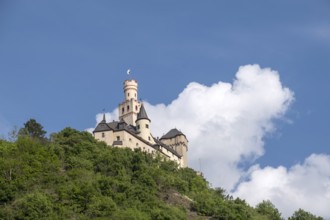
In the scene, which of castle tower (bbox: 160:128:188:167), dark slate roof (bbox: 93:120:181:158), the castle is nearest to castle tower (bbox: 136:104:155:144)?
Result: the castle

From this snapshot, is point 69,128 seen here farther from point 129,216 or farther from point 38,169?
point 129,216

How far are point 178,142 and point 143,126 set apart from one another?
8891mm

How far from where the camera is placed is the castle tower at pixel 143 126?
93750 mm

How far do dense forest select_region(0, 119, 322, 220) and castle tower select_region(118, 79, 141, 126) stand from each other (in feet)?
45.1

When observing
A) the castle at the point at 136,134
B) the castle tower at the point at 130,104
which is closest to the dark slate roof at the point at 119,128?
the castle at the point at 136,134

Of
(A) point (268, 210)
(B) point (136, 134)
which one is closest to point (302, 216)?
(A) point (268, 210)

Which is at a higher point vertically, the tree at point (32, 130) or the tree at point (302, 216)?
the tree at point (32, 130)

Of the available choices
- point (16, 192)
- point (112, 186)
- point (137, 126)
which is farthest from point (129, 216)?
point (137, 126)

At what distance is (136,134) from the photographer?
9325 cm

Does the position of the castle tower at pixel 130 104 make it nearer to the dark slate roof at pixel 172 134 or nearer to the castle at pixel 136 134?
the castle at pixel 136 134

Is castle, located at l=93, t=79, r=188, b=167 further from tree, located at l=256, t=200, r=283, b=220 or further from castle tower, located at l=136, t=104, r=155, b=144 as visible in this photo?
tree, located at l=256, t=200, r=283, b=220

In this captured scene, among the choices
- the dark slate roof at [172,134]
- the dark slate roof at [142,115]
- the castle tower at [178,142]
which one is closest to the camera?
the dark slate roof at [142,115]

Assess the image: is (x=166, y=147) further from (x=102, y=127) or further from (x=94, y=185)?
(x=94, y=185)

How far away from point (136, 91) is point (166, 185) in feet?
97.3
